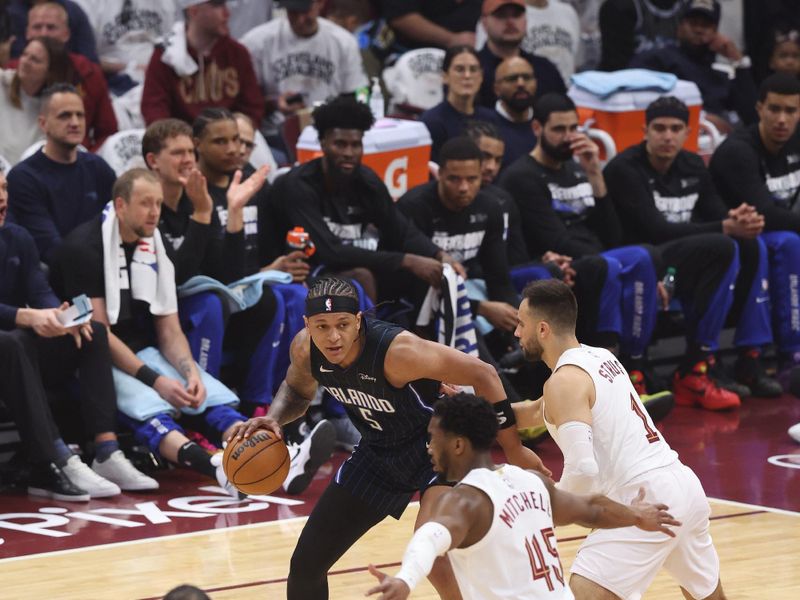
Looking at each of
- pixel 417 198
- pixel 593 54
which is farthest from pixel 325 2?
pixel 417 198

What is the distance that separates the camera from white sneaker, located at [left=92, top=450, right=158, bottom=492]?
7898 mm

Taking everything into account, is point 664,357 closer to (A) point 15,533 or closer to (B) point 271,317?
(B) point 271,317

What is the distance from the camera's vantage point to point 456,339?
883 cm

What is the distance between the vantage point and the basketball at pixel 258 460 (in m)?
5.50

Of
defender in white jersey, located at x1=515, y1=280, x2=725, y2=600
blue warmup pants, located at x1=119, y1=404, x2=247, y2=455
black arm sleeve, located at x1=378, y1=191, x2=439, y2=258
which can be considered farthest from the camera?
black arm sleeve, located at x1=378, y1=191, x2=439, y2=258

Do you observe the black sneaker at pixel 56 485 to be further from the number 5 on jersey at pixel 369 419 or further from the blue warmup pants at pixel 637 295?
the blue warmup pants at pixel 637 295

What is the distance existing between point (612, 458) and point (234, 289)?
3913 millimetres

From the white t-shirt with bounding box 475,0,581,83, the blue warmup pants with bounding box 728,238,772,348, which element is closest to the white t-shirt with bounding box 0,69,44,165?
the white t-shirt with bounding box 475,0,581,83

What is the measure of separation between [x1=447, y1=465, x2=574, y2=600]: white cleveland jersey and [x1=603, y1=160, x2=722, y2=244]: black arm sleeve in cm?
644

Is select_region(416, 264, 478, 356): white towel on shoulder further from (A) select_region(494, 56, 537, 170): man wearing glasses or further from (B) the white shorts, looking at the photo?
(B) the white shorts

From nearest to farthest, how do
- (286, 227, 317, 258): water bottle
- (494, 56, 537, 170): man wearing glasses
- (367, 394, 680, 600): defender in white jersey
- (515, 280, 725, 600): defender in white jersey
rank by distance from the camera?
1. (367, 394, 680, 600): defender in white jersey
2. (515, 280, 725, 600): defender in white jersey
3. (286, 227, 317, 258): water bottle
4. (494, 56, 537, 170): man wearing glasses

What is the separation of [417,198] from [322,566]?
14.6ft

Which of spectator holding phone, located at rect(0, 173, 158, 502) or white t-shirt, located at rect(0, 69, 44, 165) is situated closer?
spectator holding phone, located at rect(0, 173, 158, 502)

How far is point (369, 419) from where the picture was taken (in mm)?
5355
